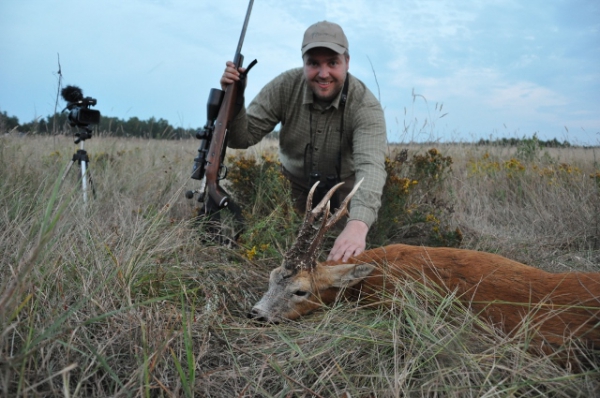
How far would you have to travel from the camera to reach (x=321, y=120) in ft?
17.8

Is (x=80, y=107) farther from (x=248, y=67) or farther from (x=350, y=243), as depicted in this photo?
(x=350, y=243)

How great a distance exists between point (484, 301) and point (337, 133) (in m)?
3.12

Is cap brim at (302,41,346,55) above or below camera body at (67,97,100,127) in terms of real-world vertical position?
above

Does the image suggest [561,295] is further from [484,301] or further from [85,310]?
[85,310]

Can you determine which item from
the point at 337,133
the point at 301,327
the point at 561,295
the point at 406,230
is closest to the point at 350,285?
the point at 301,327

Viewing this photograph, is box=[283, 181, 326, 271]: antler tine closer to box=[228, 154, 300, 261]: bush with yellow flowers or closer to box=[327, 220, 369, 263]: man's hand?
box=[327, 220, 369, 263]: man's hand

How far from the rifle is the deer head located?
166 centimetres

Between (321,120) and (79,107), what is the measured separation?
2.53 meters

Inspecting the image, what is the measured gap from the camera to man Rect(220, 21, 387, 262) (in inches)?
190

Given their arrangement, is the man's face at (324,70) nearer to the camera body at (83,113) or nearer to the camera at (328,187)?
the camera at (328,187)

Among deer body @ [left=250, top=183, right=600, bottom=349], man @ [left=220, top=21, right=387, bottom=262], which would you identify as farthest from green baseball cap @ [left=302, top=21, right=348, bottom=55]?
deer body @ [left=250, top=183, right=600, bottom=349]

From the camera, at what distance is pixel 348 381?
2139 mm

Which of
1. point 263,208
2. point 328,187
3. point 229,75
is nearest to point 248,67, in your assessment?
point 229,75

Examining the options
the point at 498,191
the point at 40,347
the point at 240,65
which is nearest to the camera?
the point at 40,347
